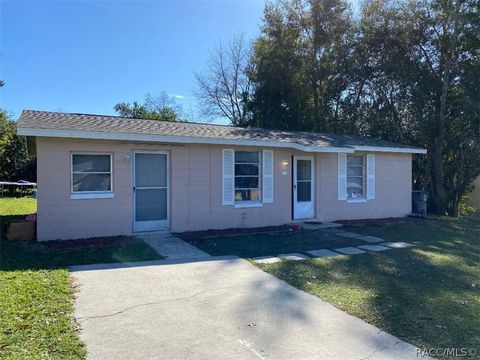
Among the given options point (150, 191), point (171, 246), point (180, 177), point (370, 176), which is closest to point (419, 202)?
point (370, 176)

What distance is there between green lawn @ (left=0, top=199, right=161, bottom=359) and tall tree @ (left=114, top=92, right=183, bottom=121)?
957 inches

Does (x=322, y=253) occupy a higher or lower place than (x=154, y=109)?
lower

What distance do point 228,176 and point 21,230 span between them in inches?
201

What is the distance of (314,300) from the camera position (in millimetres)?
5000

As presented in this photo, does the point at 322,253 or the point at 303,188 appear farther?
the point at 303,188

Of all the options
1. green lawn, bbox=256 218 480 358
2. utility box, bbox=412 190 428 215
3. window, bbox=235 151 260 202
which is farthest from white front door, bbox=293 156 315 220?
utility box, bbox=412 190 428 215

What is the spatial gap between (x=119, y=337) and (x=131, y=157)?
6089 millimetres

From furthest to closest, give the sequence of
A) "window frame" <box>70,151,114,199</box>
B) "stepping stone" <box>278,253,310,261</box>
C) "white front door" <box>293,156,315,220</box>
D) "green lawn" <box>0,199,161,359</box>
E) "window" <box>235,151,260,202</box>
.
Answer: "white front door" <box>293,156,315,220</box>
"window" <box>235,151,260,202</box>
"window frame" <box>70,151,114,199</box>
"stepping stone" <box>278,253,310,261</box>
"green lawn" <box>0,199,161,359</box>

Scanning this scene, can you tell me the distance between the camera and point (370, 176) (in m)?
13.3

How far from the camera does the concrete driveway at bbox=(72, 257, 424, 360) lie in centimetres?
355

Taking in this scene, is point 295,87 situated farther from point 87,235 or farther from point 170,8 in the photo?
point 87,235

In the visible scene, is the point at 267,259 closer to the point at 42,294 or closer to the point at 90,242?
the point at 42,294

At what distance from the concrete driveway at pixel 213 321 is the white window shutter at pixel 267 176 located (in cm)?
520

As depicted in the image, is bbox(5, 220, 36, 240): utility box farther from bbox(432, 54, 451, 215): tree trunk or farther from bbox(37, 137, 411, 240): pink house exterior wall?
bbox(432, 54, 451, 215): tree trunk
